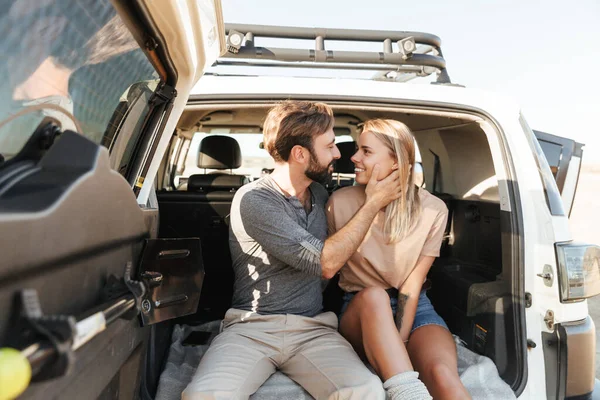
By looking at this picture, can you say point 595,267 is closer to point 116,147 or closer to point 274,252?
point 274,252

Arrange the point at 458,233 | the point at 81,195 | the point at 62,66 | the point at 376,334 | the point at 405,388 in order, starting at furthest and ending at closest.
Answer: the point at 458,233
the point at 376,334
the point at 405,388
the point at 62,66
the point at 81,195

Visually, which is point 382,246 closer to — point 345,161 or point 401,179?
point 401,179

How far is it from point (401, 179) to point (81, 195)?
163cm

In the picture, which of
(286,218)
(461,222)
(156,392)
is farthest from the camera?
(461,222)

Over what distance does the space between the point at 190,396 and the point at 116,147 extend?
87 centimetres

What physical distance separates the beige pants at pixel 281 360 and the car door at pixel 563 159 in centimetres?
144

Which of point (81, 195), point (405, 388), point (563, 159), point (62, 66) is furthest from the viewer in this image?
point (563, 159)

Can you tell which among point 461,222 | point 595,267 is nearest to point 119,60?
point 595,267

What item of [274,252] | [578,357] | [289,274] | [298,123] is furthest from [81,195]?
[578,357]

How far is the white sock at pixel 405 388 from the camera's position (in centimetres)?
154

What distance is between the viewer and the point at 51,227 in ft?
2.23

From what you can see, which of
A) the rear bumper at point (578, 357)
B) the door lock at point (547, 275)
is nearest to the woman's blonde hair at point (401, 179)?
the door lock at point (547, 275)

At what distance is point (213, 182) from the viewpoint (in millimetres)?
2898

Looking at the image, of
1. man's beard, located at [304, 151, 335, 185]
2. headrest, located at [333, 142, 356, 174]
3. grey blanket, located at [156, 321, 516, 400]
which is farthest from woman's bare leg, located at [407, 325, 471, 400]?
headrest, located at [333, 142, 356, 174]
